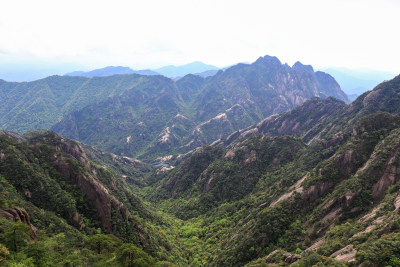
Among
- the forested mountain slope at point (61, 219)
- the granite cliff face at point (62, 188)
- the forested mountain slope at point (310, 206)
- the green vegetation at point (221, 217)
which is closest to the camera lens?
the forested mountain slope at point (61, 219)

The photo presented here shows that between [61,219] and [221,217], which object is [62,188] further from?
[221,217]

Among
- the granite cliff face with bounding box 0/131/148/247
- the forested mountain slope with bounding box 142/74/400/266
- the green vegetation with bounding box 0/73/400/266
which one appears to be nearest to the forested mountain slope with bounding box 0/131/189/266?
the granite cliff face with bounding box 0/131/148/247

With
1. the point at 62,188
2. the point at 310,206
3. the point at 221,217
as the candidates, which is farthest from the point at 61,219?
the point at 310,206

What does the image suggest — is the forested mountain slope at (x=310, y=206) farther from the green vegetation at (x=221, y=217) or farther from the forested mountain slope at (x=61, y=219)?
the forested mountain slope at (x=61, y=219)

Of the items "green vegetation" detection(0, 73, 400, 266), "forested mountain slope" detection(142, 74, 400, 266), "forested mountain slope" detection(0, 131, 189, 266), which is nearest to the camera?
"forested mountain slope" detection(0, 131, 189, 266)

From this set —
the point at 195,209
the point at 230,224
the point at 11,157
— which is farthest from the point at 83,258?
the point at 195,209

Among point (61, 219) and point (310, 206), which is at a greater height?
point (61, 219)

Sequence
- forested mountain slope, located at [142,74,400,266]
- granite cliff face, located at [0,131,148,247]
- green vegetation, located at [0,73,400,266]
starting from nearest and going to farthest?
green vegetation, located at [0,73,400,266] < forested mountain slope, located at [142,74,400,266] < granite cliff face, located at [0,131,148,247]

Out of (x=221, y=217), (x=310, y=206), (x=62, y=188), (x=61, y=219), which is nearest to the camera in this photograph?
(x=61, y=219)

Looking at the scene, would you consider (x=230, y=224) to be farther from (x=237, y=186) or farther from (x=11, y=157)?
(x=11, y=157)

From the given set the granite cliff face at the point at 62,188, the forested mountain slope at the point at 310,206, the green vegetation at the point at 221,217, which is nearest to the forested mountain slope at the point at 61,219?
the granite cliff face at the point at 62,188

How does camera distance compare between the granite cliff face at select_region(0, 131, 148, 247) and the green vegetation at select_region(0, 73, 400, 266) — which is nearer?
the green vegetation at select_region(0, 73, 400, 266)

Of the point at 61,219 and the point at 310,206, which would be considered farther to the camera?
the point at 310,206

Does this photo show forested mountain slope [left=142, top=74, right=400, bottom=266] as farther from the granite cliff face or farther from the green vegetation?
the granite cliff face
